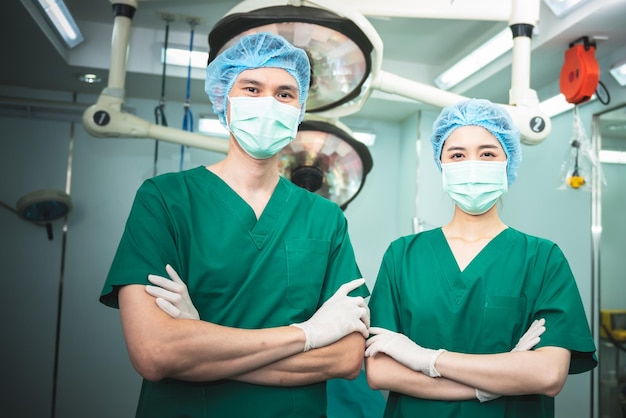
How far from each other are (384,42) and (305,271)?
2.22 metres

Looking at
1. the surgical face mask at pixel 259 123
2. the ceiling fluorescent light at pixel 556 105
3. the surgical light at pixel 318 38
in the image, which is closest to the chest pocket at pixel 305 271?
the surgical face mask at pixel 259 123

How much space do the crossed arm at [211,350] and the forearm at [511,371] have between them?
0.28 m

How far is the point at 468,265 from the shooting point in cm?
131

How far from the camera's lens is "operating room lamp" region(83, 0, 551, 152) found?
1.54 m

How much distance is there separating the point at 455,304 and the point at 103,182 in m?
2.75

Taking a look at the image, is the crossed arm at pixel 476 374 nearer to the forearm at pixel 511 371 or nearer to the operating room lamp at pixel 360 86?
the forearm at pixel 511 371

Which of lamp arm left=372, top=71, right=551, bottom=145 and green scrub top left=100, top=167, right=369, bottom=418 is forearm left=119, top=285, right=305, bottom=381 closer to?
green scrub top left=100, top=167, right=369, bottom=418

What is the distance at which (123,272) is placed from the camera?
3.36 ft

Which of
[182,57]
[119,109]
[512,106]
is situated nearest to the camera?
[512,106]

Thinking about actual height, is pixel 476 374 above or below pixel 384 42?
below

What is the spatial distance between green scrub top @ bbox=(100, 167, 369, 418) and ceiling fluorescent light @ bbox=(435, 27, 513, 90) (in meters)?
1.74

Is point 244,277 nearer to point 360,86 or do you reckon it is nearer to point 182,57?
point 360,86

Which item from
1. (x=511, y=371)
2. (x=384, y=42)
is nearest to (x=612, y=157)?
(x=384, y=42)

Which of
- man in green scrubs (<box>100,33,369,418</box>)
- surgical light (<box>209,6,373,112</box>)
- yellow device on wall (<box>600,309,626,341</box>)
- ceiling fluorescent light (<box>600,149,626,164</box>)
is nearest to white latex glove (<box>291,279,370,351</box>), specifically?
man in green scrubs (<box>100,33,369,418</box>)
